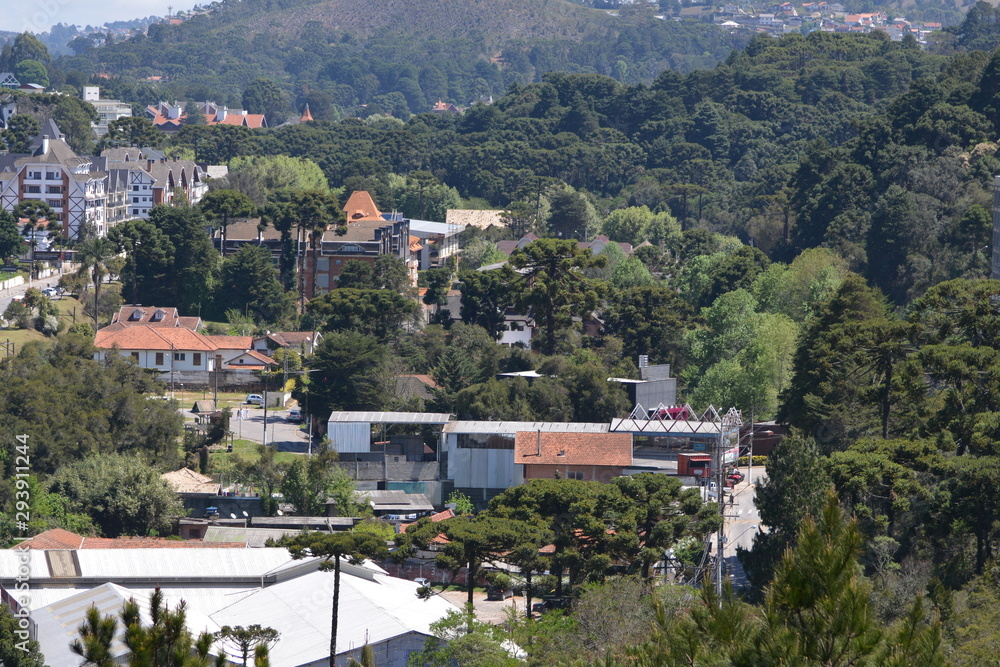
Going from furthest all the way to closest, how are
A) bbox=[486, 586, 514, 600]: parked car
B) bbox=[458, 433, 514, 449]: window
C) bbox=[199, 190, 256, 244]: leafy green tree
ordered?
1. bbox=[199, 190, 256, 244]: leafy green tree
2. bbox=[458, 433, 514, 449]: window
3. bbox=[486, 586, 514, 600]: parked car

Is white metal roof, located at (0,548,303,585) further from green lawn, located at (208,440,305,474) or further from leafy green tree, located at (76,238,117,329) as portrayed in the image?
leafy green tree, located at (76,238,117,329)

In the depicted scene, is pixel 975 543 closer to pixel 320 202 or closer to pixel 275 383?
pixel 275 383

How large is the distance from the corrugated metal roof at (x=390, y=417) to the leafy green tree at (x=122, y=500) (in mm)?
9023

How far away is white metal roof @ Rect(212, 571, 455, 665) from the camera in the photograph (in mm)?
32438

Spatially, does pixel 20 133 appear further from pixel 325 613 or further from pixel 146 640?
pixel 146 640

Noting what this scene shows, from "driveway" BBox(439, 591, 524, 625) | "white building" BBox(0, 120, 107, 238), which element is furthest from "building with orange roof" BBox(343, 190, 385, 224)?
"driveway" BBox(439, 591, 524, 625)

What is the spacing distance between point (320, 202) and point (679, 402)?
85.7 ft

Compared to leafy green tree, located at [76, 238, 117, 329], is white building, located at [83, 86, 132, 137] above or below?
above

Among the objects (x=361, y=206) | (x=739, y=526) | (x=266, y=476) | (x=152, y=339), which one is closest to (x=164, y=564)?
(x=266, y=476)

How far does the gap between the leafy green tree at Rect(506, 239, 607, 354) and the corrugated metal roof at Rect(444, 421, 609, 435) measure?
429 inches

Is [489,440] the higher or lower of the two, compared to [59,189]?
lower

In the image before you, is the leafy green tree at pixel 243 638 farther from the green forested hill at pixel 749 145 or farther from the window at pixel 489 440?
the green forested hill at pixel 749 145

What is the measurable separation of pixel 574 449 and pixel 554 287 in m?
14.5

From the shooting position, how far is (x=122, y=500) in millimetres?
45812
